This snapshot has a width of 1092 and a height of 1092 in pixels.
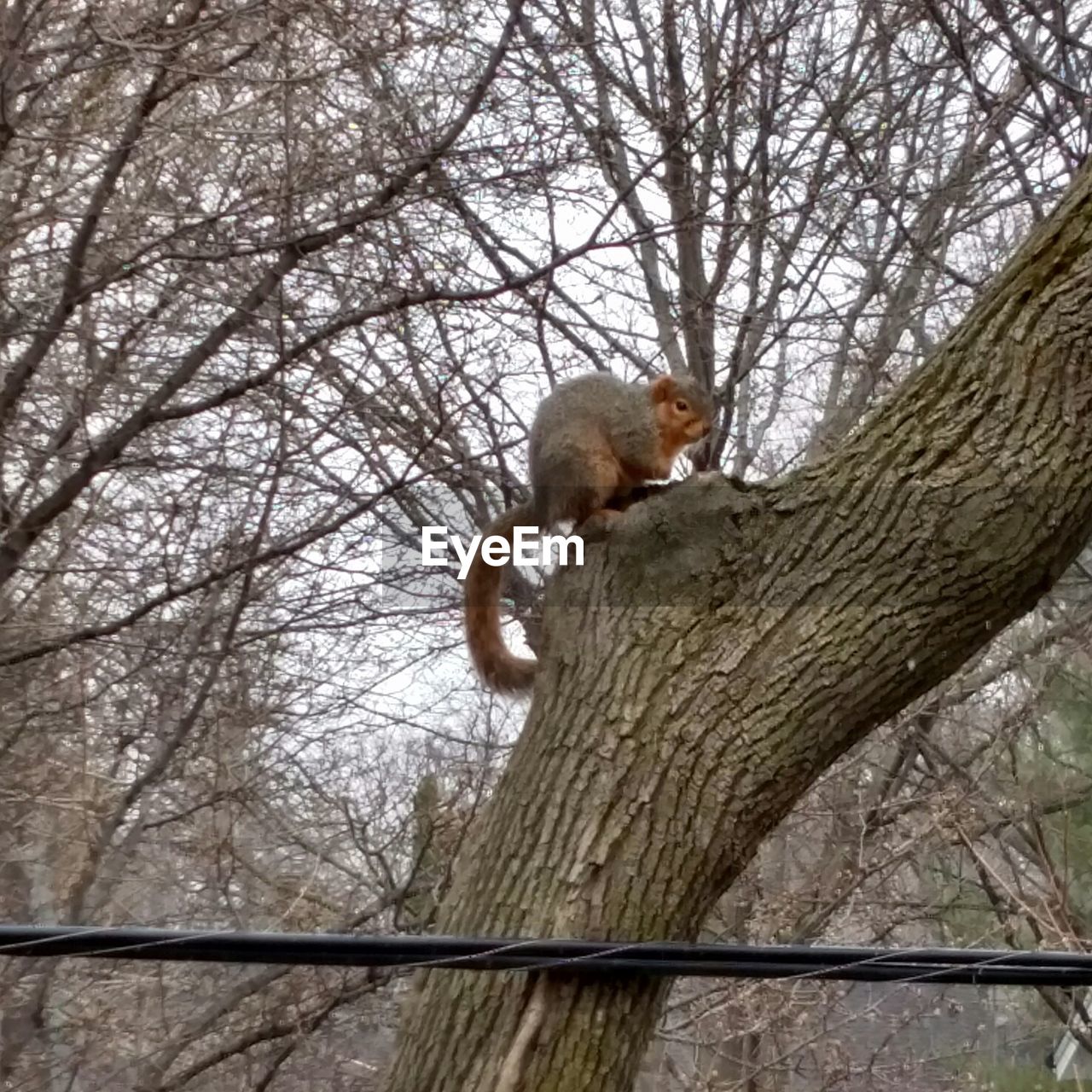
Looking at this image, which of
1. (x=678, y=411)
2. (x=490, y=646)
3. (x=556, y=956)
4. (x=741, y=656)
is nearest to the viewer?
(x=556, y=956)

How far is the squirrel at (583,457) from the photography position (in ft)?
9.38

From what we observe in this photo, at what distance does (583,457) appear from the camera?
9.64ft

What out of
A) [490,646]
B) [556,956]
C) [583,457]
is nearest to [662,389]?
[583,457]

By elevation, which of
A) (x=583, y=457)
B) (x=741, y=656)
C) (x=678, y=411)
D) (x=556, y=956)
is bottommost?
(x=556, y=956)

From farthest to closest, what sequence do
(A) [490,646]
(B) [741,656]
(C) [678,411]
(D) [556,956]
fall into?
(C) [678,411]
(A) [490,646]
(B) [741,656]
(D) [556,956]

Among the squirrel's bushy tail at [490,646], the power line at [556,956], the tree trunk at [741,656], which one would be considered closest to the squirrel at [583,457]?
the squirrel's bushy tail at [490,646]

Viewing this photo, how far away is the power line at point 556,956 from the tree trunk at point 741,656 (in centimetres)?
17

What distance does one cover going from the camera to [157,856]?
4.30 metres

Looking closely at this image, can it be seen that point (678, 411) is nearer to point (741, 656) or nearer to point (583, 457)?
point (583, 457)

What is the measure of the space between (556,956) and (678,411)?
5.91 feet

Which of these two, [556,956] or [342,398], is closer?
[556,956]

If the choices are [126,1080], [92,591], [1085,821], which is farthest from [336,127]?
[1085,821]

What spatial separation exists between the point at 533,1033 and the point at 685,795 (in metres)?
0.43

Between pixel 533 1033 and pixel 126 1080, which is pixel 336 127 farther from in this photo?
pixel 126 1080
